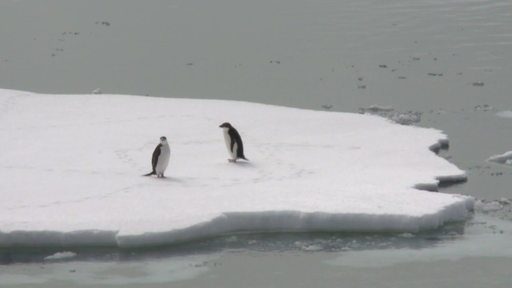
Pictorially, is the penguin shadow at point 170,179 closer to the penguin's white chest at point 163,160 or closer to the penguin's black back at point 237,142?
the penguin's white chest at point 163,160

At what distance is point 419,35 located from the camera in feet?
96.3

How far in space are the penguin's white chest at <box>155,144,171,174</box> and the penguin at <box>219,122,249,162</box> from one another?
3.53ft

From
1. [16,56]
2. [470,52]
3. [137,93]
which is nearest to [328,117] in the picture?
[137,93]

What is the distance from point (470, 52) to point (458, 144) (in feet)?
33.0

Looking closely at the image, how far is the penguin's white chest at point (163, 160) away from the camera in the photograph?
1464cm

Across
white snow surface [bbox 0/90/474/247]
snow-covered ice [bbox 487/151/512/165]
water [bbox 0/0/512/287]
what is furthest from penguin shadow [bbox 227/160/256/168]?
snow-covered ice [bbox 487/151/512/165]

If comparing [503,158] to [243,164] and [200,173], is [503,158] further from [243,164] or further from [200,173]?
[200,173]

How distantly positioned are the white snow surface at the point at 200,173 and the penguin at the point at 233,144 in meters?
0.25

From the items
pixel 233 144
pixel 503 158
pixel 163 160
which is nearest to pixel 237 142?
pixel 233 144

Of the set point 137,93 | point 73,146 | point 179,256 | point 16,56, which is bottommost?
point 179,256

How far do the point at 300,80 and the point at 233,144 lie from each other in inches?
362

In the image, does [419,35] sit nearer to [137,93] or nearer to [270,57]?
[270,57]

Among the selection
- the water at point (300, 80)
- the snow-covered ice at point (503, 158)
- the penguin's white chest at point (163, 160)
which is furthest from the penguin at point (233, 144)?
the snow-covered ice at point (503, 158)

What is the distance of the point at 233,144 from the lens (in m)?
15.7
